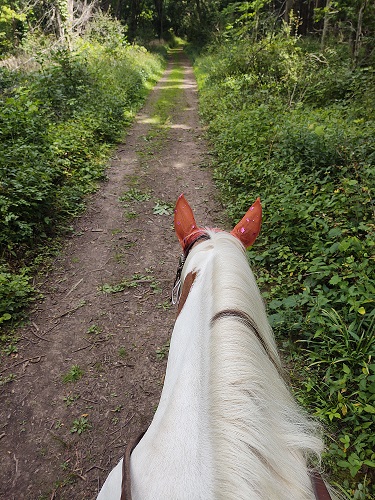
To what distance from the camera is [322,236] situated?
3.34m

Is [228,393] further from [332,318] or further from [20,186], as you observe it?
[20,186]

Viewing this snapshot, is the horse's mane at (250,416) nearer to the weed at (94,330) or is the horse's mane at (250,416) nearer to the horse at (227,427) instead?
the horse at (227,427)

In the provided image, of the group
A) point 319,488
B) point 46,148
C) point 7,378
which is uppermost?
point 319,488

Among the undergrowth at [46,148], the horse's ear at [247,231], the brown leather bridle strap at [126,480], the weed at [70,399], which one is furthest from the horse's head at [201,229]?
the undergrowth at [46,148]

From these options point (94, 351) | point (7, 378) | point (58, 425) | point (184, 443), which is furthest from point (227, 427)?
point (7, 378)

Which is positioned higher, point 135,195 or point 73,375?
point 135,195

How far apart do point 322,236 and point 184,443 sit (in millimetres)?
3005

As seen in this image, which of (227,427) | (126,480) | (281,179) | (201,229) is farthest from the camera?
(281,179)

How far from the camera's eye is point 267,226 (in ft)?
13.0

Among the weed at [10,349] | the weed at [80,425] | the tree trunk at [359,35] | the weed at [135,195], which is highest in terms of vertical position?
the tree trunk at [359,35]

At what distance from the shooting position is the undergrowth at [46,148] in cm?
371

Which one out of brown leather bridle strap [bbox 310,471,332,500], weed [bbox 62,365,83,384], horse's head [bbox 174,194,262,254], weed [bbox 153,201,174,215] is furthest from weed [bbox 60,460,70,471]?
weed [bbox 153,201,174,215]

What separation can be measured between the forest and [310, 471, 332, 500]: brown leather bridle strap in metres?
1.13

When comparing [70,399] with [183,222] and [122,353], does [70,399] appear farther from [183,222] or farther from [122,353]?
[183,222]
